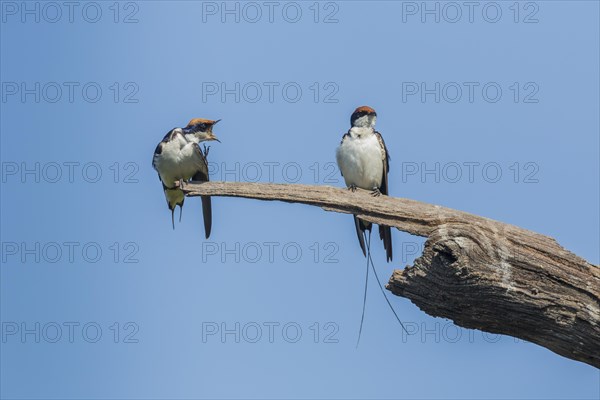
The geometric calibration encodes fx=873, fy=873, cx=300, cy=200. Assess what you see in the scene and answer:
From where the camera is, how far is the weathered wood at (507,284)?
19.9 ft

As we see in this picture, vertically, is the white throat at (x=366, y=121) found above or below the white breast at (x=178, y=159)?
above

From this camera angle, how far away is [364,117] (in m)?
9.62

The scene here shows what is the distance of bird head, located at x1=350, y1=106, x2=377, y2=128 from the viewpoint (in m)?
9.54

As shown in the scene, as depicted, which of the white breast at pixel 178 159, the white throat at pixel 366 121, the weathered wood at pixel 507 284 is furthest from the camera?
the white throat at pixel 366 121

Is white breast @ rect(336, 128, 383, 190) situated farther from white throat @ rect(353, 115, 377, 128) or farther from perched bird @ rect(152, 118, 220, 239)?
perched bird @ rect(152, 118, 220, 239)

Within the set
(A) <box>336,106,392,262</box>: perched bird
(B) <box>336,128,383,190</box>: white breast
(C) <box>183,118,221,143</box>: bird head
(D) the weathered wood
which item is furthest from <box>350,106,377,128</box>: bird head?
(D) the weathered wood

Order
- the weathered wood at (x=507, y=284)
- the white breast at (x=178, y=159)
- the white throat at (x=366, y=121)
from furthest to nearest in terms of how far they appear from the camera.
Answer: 1. the white throat at (x=366, y=121)
2. the white breast at (x=178, y=159)
3. the weathered wood at (x=507, y=284)

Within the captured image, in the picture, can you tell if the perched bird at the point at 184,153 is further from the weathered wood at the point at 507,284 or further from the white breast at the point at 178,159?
the weathered wood at the point at 507,284

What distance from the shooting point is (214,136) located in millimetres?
9602

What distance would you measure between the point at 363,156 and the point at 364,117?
1.41 ft

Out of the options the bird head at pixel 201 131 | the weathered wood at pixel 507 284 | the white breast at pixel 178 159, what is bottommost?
the weathered wood at pixel 507 284

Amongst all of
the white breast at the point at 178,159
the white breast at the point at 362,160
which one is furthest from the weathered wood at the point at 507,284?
the white breast at the point at 178,159

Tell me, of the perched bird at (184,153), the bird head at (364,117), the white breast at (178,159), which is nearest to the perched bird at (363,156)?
the bird head at (364,117)

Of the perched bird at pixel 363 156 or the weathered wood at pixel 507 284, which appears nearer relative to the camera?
the weathered wood at pixel 507 284
